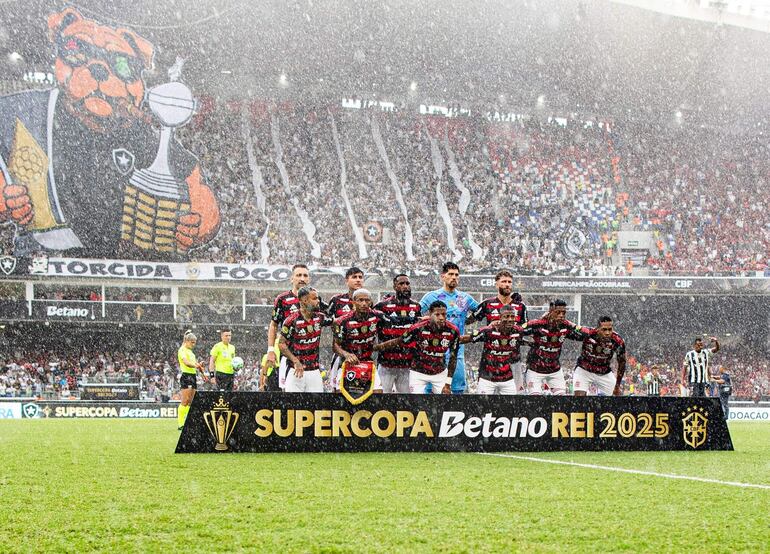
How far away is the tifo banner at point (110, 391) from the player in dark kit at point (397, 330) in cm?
1891

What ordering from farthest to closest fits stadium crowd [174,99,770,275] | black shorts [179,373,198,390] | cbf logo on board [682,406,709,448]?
stadium crowd [174,99,770,275] < black shorts [179,373,198,390] < cbf logo on board [682,406,709,448]

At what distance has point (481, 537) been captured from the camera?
193 inches

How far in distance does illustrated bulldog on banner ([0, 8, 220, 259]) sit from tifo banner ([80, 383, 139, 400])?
677cm

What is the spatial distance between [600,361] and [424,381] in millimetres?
2984

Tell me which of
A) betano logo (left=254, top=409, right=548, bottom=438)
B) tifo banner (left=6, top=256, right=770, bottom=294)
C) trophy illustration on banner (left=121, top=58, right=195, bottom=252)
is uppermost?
trophy illustration on banner (left=121, top=58, right=195, bottom=252)

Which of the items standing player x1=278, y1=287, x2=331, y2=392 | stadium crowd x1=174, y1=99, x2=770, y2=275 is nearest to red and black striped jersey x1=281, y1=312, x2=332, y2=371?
standing player x1=278, y1=287, x2=331, y2=392

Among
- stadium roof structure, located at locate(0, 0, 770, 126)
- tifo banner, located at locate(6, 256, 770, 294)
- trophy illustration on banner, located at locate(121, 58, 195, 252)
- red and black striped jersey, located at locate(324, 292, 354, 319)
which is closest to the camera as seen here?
red and black striped jersey, located at locate(324, 292, 354, 319)

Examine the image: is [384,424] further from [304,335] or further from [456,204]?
[456,204]

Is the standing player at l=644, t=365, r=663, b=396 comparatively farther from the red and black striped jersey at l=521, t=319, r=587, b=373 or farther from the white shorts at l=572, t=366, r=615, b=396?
the red and black striped jersey at l=521, t=319, r=587, b=373

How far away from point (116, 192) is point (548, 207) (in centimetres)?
1844

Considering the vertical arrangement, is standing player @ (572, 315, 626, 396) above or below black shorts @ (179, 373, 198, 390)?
above

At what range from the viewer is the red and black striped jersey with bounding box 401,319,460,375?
35.4ft

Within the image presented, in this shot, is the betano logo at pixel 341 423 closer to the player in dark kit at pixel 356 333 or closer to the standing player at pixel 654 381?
the player in dark kit at pixel 356 333

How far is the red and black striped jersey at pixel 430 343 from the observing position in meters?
10.8
